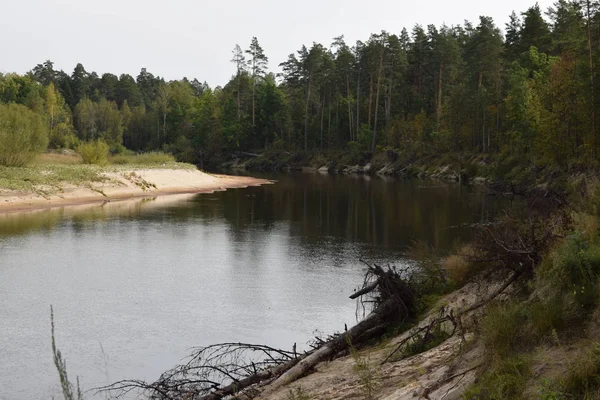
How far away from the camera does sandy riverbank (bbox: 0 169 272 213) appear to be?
1462 inches

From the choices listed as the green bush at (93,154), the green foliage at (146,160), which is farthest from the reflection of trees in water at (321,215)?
the green foliage at (146,160)

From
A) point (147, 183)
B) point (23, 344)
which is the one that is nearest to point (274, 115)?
point (147, 183)

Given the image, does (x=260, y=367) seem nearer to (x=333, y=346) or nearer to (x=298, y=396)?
(x=333, y=346)

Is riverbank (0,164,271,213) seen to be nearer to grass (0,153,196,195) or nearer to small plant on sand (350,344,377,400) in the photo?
grass (0,153,196,195)

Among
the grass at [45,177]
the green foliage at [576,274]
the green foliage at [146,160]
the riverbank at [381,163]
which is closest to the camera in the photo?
the green foliage at [576,274]

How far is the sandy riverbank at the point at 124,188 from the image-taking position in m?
37.1

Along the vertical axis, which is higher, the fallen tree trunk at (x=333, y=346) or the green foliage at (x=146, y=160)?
the green foliage at (x=146, y=160)

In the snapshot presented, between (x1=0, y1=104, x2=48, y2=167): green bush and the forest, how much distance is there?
2.07 meters

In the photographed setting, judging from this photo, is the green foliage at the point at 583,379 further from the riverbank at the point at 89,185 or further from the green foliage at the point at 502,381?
the riverbank at the point at 89,185

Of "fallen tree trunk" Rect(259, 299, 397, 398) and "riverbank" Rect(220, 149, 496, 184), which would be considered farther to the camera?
"riverbank" Rect(220, 149, 496, 184)

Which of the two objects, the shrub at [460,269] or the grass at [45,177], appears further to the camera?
the grass at [45,177]

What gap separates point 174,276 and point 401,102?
7055 cm

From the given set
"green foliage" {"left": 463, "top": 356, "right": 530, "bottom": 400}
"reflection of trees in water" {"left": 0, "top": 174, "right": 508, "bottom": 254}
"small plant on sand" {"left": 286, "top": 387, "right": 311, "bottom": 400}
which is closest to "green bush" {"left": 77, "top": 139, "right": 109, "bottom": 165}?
"reflection of trees in water" {"left": 0, "top": 174, "right": 508, "bottom": 254}

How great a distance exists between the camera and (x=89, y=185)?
43438 mm
